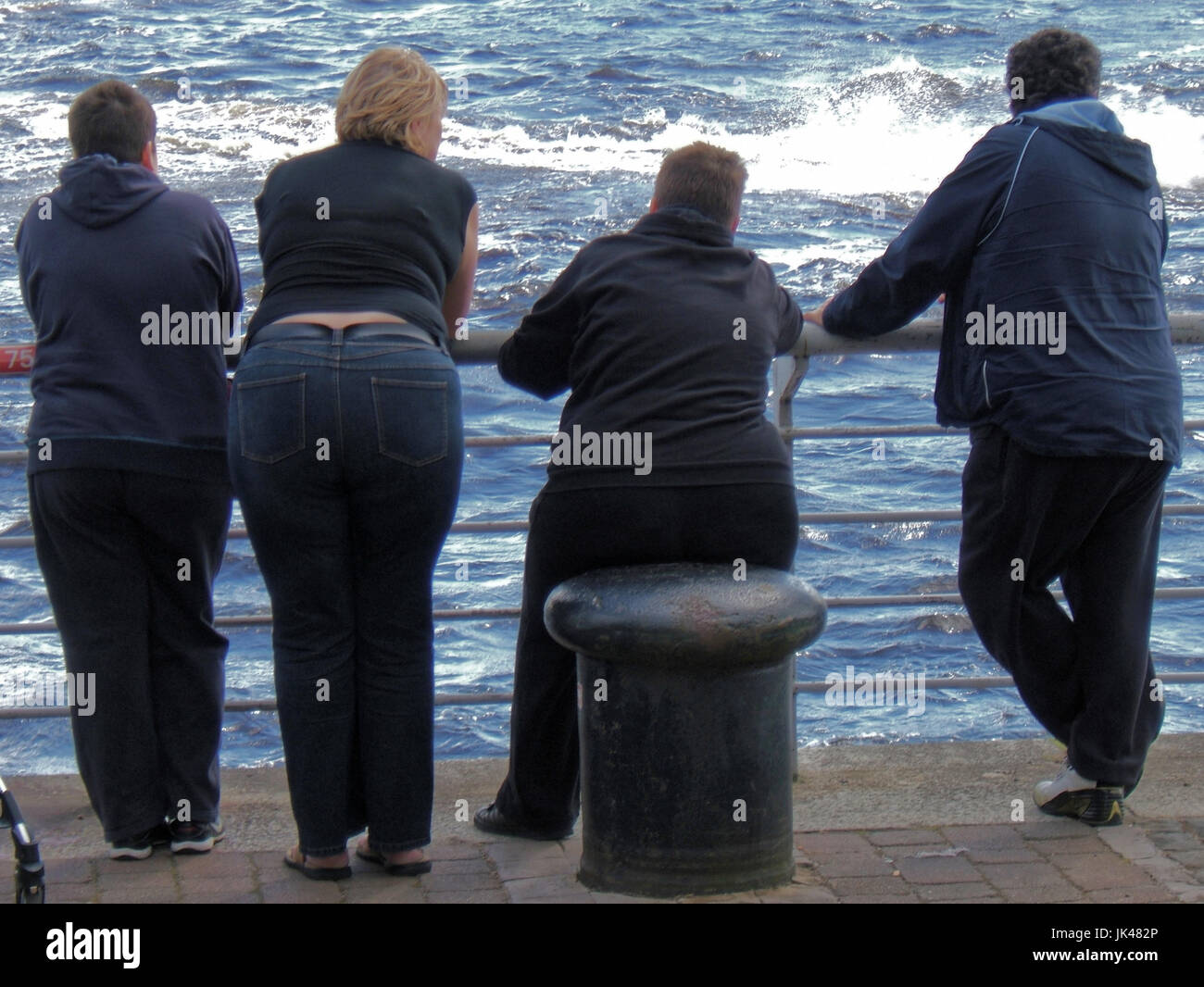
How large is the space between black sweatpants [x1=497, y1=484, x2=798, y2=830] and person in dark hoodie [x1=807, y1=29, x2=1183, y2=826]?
1.84 ft

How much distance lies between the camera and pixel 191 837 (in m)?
3.61

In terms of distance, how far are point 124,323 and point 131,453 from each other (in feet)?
0.87

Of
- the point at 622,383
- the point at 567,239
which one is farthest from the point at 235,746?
the point at 567,239

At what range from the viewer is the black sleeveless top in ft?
10.6

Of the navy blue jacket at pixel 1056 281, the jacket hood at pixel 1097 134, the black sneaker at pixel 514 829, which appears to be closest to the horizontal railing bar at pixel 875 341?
the navy blue jacket at pixel 1056 281

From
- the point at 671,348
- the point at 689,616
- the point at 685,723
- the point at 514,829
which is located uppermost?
the point at 671,348

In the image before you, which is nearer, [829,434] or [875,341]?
[875,341]

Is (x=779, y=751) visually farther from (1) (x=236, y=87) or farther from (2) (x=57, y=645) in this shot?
(1) (x=236, y=87)

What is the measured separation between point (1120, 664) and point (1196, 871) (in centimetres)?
51

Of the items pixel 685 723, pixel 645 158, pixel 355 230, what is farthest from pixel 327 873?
pixel 645 158

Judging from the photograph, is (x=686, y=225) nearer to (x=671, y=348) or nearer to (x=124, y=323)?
(x=671, y=348)

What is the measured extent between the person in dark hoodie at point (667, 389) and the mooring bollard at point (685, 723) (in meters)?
0.09

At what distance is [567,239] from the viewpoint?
1909 centimetres
